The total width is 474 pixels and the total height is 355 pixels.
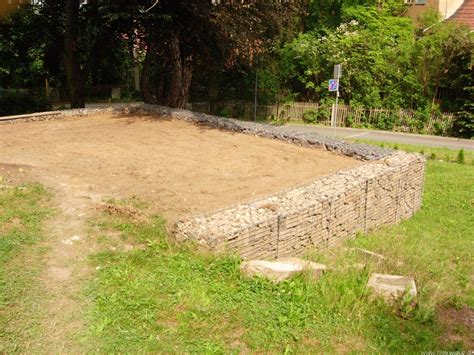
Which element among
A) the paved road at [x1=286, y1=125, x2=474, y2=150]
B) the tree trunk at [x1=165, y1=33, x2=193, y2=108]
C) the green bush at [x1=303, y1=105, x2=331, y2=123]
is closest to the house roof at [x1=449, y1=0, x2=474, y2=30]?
the green bush at [x1=303, y1=105, x2=331, y2=123]

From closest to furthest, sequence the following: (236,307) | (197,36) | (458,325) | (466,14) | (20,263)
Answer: (236,307), (458,325), (20,263), (197,36), (466,14)

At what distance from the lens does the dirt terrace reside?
8625 millimetres

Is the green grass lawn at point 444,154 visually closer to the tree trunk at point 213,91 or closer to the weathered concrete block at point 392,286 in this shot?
the weathered concrete block at point 392,286

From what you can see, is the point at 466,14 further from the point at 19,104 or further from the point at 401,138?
the point at 19,104

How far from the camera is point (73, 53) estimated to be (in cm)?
2088

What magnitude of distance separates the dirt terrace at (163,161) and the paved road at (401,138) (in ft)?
34.5

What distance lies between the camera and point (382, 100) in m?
26.5

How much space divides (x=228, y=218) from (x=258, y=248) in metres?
0.57

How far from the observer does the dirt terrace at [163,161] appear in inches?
340

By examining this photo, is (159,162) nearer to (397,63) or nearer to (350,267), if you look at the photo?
(350,267)

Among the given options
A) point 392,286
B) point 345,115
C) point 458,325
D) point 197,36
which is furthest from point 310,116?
point 458,325

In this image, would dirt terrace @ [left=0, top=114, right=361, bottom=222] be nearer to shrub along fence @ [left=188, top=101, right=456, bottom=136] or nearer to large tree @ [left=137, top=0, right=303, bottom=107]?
large tree @ [left=137, top=0, right=303, bottom=107]

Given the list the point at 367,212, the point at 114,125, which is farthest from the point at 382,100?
the point at 367,212

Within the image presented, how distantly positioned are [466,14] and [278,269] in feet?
101
